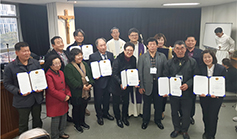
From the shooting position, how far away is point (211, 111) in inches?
104

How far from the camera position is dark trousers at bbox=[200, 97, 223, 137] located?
8.51 ft

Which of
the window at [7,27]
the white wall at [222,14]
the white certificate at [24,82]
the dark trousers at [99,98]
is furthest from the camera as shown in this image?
the white wall at [222,14]

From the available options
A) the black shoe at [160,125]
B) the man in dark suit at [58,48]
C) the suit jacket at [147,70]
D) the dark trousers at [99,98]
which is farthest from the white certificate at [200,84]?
the man in dark suit at [58,48]

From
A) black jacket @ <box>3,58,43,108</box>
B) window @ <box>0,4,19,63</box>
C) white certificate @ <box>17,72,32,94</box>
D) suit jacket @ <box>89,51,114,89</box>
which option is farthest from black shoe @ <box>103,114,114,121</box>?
window @ <box>0,4,19,63</box>

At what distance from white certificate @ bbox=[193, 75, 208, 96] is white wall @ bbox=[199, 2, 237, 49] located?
162 inches

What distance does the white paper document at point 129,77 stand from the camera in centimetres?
300

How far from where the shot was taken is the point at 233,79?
4582 mm

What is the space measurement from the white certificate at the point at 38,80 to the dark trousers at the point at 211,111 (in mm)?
2329

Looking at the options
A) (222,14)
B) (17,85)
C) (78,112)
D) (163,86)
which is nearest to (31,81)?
(17,85)

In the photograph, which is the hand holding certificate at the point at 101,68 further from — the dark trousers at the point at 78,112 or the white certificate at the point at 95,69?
the dark trousers at the point at 78,112

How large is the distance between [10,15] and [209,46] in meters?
6.47

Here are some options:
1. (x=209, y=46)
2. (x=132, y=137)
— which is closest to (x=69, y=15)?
(x=132, y=137)

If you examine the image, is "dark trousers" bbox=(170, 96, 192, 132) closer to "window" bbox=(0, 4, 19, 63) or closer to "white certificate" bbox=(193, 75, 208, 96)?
"white certificate" bbox=(193, 75, 208, 96)

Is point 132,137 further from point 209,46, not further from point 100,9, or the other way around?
point 100,9
